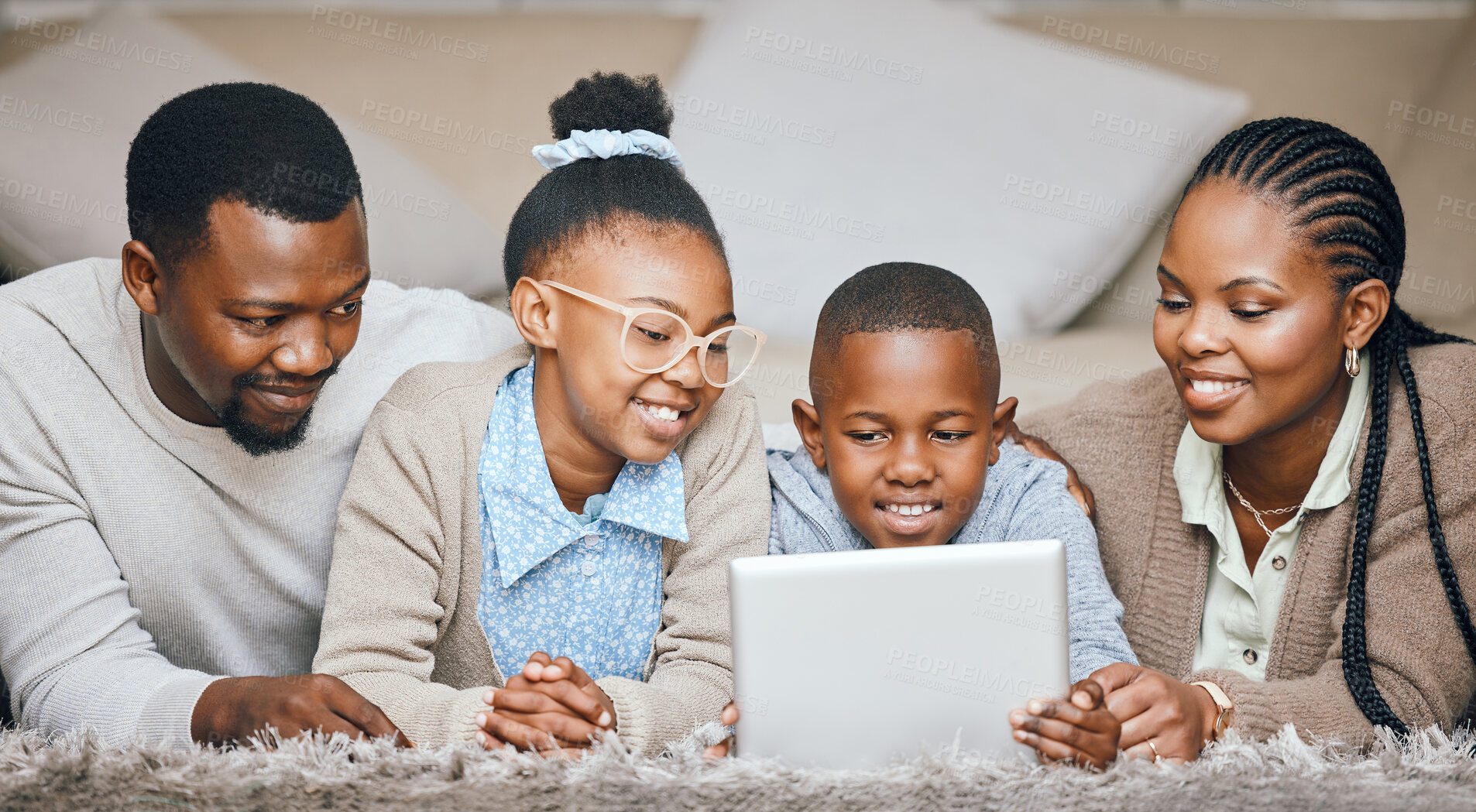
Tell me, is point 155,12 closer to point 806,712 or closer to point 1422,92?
point 806,712

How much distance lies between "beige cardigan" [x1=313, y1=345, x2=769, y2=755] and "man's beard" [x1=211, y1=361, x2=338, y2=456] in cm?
8

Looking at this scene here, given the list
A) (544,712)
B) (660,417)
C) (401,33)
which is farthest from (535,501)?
(401,33)

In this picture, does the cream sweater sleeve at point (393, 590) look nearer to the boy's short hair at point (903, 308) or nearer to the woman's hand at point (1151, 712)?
the boy's short hair at point (903, 308)

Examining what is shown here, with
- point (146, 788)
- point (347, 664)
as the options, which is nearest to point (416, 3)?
point (347, 664)

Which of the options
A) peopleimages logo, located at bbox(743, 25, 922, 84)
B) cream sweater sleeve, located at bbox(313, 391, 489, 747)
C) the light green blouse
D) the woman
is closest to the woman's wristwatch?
the woman

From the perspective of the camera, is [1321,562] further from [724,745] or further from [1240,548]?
[724,745]

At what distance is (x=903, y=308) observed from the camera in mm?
1416

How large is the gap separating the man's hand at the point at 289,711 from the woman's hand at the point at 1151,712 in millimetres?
719

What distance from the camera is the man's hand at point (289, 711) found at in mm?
1164

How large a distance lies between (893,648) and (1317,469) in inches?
27.4

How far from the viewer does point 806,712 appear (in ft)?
3.62

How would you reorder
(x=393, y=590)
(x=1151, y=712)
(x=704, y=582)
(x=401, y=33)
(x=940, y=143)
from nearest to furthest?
(x=1151, y=712) < (x=393, y=590) < (x=704, y=582) < (x=940, y=143) < (x=401, y=33)

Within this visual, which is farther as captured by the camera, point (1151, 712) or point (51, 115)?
point (51, 115)

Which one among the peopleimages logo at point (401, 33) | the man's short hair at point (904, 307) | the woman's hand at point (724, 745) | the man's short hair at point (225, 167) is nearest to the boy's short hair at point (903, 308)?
the man's short hair at point (904, 307)
